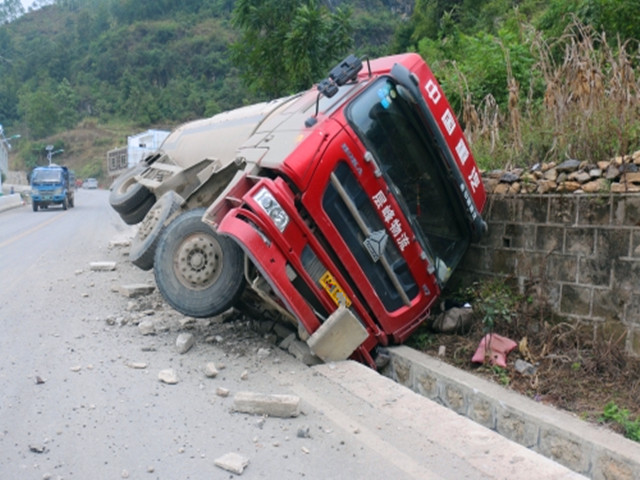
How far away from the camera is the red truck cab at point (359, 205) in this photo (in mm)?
4402

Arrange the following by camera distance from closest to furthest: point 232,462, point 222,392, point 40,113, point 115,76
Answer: point 232,462
point 222,392
point 40,113
point 115,76

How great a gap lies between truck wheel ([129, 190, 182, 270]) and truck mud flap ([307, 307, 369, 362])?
2295 mm

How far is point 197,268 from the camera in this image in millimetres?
5043

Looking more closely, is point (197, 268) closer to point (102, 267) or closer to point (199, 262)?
point (199, 262)

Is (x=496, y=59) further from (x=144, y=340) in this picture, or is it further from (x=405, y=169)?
(x=144, y=340)

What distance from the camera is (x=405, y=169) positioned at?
4965mm

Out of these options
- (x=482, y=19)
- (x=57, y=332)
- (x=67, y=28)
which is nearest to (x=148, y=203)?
(x=57, y=332)

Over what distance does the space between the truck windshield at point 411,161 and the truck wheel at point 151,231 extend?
2.39 metres

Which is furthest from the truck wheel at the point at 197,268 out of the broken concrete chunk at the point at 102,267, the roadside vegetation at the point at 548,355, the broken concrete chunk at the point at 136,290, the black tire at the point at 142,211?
the black tire at the point at 142,211

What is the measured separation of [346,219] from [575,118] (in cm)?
267

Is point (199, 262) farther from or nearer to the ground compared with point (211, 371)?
farther from the ground

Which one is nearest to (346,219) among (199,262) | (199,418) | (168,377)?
(199,262)

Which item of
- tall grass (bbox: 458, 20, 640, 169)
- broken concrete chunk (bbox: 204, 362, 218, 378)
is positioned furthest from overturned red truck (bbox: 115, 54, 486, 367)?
tall grass (bbox: 458, 20, 640, 169)

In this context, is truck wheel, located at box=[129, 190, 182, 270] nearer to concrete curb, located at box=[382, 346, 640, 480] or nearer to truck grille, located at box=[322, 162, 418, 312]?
truck grille, located at box=[322, 162, 418, 312]
